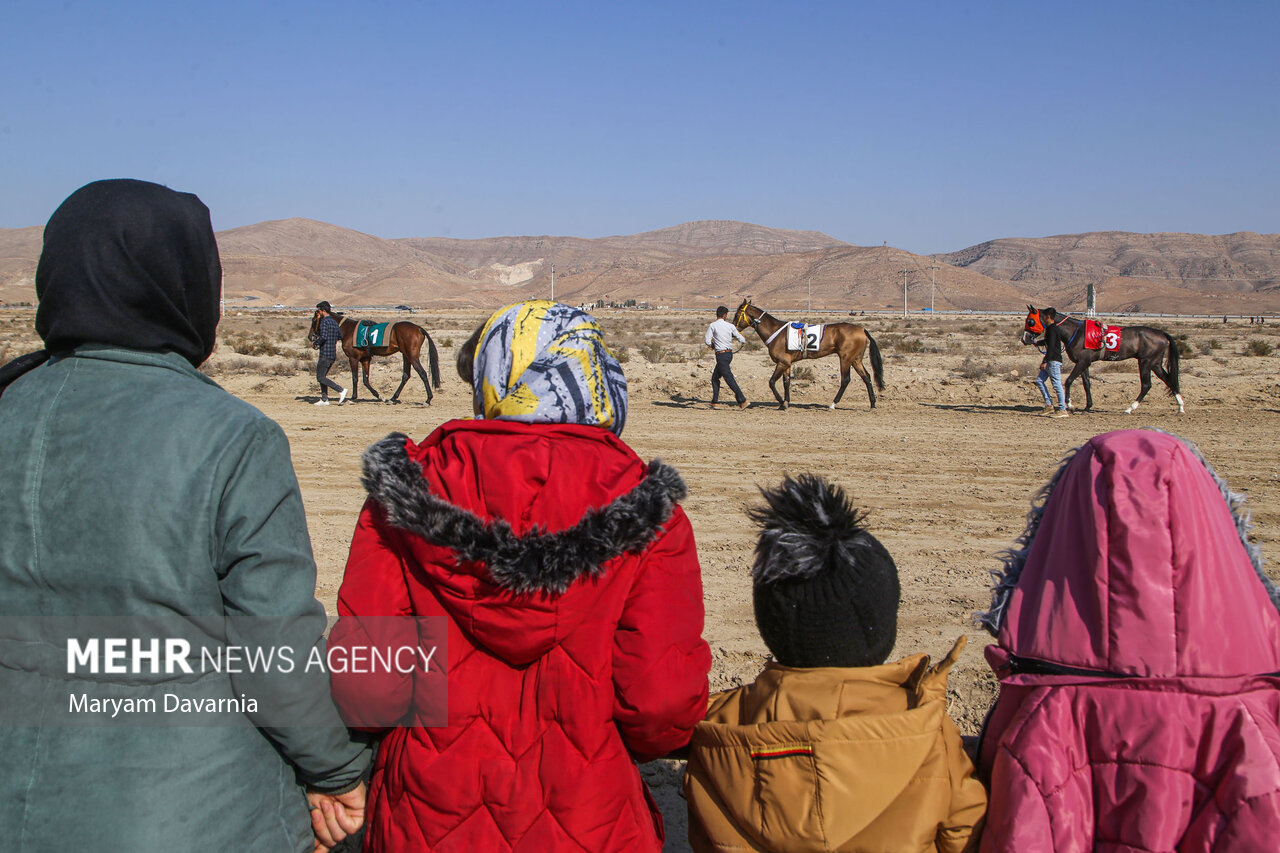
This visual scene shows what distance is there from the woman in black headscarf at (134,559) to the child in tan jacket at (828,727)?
35.9 inches

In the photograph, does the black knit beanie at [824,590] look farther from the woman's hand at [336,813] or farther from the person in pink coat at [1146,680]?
the woman's hand at [336,813]

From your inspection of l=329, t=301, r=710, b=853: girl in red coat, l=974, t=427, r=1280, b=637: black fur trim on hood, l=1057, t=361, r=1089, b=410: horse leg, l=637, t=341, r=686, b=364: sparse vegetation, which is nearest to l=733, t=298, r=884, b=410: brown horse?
l=1057, t=361, r=1089, b=410: horse leg

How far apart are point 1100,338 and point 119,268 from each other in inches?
638

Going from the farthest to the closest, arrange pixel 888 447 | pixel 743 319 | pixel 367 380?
pixel 743 319 < pixel 367 380 < pixel 888 447

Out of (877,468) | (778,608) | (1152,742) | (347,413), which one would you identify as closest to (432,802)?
(778,608)

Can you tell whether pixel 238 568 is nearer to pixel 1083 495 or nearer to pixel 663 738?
pixel 663 738

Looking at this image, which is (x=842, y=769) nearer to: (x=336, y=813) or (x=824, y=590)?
(x=824, y=590)

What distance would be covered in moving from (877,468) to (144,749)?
29.5 ft

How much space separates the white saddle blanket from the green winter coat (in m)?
14.7

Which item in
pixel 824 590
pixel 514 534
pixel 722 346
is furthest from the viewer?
pixel 722 346

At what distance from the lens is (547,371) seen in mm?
1916

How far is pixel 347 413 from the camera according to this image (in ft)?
48.8

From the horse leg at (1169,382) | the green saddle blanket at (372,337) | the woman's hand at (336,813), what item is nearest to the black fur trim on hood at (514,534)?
the woman's hand at (336,813)

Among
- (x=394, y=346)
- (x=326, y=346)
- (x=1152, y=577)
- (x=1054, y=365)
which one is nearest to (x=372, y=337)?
(x=394, y=346)
